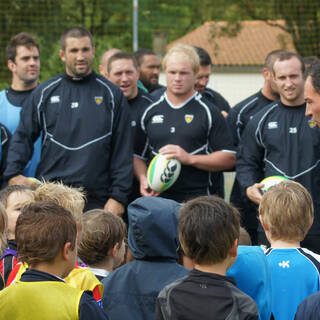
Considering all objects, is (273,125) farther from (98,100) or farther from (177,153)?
(98,100)

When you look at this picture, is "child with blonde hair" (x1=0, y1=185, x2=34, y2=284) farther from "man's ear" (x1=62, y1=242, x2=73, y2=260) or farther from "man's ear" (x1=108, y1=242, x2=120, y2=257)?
"man's ear" (x1=62, y1=242, x2=73, y2=260)

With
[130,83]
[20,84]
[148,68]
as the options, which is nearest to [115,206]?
[130,83]

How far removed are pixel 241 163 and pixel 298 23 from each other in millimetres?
12352

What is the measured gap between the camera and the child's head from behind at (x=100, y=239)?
148 inches

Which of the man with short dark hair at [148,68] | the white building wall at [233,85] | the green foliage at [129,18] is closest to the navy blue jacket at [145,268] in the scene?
the man with short dark hair at [148,68]

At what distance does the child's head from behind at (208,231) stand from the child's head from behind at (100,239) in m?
0.84

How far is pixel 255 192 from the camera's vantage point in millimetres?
5688

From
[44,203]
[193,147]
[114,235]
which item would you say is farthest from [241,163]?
[44,203]

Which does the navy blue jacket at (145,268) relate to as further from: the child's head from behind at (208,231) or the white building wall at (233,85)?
the white building wall at (233,85)

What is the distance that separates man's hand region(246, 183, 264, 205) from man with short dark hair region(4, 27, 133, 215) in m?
1.26

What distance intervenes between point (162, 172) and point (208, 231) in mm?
2958

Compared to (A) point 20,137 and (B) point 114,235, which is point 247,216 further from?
(B) point 114,235

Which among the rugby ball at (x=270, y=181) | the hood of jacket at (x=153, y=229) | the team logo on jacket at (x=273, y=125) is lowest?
the rugby ball at (x=270, y=181)

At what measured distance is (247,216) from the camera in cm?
672
